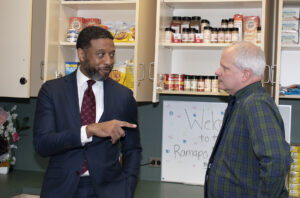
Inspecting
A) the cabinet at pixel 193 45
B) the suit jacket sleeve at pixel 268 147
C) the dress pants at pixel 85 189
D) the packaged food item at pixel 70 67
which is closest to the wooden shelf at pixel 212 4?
the cabinet at pixel 193 45

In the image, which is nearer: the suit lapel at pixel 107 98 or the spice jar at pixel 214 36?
the suit lapel at pixel 107 98

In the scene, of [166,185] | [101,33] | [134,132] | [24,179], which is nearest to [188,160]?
[166,185]

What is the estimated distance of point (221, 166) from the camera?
5.52 feet

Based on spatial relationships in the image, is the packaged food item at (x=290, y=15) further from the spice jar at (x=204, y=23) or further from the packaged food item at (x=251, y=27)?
the spice jar at (x=204, y=23)

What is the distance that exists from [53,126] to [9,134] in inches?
54.3

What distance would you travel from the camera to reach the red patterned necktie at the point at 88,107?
6.04 ft

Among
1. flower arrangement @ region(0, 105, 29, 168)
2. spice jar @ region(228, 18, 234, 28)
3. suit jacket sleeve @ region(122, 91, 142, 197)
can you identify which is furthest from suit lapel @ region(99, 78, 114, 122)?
flower arrangement @ region(0, 105, 29, 168)

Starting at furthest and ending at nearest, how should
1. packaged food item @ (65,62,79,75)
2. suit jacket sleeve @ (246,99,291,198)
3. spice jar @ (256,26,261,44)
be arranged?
packaged food item @ (65,62,79,75), spice jar @ (256,26,261,44), suit jacket sleeve @ (246,99,291,198)

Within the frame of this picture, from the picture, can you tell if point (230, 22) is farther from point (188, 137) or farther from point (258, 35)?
point (188, 137)

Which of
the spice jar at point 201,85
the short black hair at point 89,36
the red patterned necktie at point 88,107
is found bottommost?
the red patterned necktie at point 88,107

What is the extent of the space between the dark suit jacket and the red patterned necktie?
1.4 inches

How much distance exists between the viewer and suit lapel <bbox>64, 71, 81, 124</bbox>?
71.5 inches

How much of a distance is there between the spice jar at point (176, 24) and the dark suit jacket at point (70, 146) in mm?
852

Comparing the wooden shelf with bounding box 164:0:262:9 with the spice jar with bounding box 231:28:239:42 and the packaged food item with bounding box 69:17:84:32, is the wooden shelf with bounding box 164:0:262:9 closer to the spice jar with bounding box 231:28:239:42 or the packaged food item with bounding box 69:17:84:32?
the spice jar with bounding box 231:28:239:42
